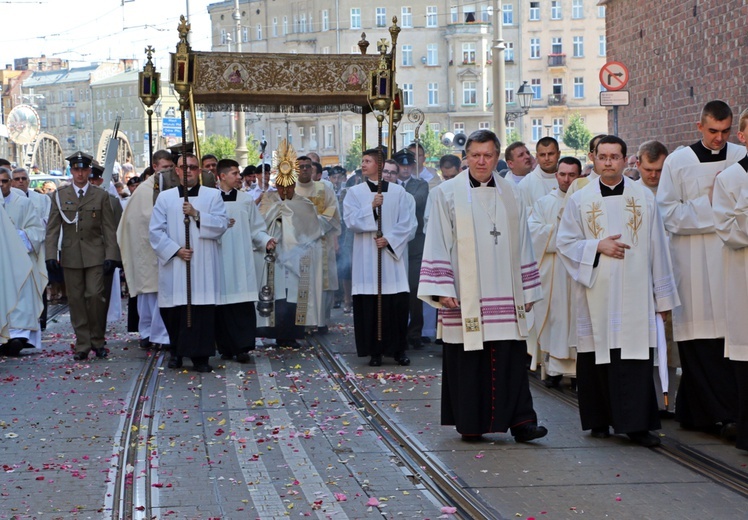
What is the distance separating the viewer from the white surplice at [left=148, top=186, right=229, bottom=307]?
12383 millimetres

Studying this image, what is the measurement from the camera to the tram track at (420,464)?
6957 mm

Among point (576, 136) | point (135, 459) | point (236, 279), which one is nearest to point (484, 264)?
point (135, 459)

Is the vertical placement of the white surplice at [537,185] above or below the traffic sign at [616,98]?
below

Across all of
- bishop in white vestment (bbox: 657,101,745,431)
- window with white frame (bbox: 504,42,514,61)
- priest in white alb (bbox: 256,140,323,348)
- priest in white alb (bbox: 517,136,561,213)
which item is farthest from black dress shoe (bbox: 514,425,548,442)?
window with white frame (bbox: 504,42,514,61)

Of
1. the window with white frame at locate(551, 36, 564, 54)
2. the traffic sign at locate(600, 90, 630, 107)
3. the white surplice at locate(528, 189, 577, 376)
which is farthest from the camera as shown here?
the window with white frame at locate(551, 36, 564, 54)

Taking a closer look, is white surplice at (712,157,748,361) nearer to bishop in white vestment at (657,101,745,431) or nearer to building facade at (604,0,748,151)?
bishop in white vestment at (657,101,745,431)

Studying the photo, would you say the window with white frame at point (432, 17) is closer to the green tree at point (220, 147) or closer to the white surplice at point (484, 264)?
the green tree at point (220, 147)

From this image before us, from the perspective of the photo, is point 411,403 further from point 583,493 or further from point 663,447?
point 583,493

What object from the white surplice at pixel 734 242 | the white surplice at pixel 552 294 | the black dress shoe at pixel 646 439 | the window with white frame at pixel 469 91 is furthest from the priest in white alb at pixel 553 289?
the window with white frame at pixel 469 91

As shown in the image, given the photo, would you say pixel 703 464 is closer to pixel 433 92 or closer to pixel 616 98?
pixel 616 98

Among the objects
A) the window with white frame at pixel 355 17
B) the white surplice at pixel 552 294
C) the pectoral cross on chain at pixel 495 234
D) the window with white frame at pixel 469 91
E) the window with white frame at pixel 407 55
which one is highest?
the window with white frame at pixel 355 17

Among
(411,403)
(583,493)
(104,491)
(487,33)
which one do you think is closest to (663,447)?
(583,493)

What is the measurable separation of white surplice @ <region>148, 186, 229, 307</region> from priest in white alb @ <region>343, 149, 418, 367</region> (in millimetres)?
1367

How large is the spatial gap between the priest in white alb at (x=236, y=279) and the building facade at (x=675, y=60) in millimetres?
8314
